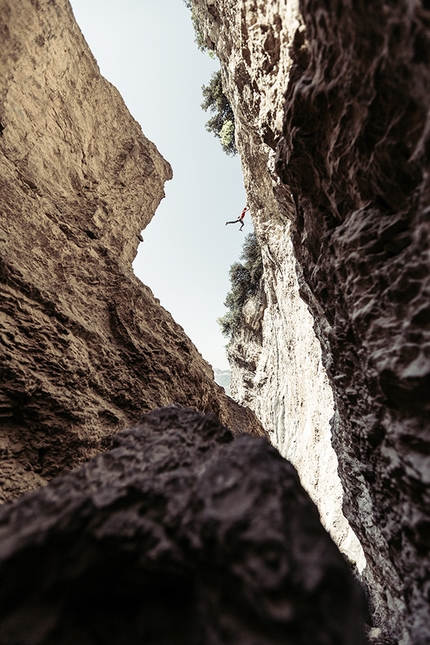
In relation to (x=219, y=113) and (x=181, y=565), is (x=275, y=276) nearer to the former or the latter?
(x=219, y=113)

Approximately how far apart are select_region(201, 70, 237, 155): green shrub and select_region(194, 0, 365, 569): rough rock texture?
5.91 meters

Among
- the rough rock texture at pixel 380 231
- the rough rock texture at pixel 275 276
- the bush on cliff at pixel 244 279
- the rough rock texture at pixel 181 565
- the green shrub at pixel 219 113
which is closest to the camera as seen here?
the rough rock texture at pixel 181 565

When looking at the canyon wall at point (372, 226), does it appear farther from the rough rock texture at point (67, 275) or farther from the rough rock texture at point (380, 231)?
the rough rock texture at point (67, 275)

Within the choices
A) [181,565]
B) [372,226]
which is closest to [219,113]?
[372,226]

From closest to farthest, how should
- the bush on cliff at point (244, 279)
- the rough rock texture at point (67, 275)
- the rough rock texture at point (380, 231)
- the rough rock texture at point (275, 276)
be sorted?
the rough rock texture at point (380, 231), the rough rock texture at point (67, 275), the rough rock texture at point (275, 276), the bush on cliff at point (244, 279)

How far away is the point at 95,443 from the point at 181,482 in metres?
2.95

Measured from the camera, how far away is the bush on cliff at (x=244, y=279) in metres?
18.9

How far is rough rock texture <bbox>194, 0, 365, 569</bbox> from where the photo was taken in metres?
4.82

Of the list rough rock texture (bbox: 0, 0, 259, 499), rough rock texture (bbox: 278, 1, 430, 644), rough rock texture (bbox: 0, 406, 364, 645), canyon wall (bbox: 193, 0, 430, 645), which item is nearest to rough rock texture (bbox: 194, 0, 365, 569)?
canyon wall (bbox: 193, 0, 430, 645)

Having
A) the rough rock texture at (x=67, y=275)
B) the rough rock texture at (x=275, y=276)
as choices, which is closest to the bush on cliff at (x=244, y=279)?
the rough rock texture at (x=275, y=276)

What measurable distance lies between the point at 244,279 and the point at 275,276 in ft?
22.6

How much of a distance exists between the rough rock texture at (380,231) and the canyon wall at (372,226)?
1cm

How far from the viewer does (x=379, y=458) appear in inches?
117

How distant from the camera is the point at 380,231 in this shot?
2.62 metres
